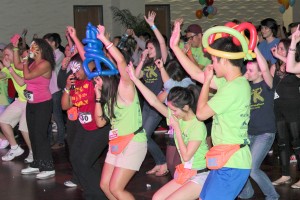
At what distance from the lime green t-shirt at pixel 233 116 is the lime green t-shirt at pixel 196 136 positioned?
0.62 meters

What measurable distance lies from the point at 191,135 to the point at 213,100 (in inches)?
33.7

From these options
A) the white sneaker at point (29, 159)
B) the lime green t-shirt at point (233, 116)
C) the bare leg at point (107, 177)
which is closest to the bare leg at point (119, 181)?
the bare leg at point (107, 177)

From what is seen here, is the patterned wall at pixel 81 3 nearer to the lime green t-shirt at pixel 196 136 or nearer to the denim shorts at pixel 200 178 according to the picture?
the lime green t-shirt at pixel 196 136

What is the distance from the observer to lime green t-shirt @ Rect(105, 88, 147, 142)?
5652mm

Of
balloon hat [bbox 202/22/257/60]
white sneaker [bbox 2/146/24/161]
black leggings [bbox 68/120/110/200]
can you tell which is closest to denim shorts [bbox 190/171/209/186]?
balloon hat [bbox 202/22/257/60]

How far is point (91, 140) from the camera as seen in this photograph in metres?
6.27

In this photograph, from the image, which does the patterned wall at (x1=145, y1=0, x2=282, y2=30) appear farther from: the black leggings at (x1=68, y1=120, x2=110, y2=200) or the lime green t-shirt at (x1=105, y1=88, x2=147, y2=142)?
the lime green t-shirt at (x1=105, y1=88, x2=147, y2=142)

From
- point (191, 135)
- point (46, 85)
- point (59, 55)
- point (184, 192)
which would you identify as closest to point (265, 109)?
point (191, 135)

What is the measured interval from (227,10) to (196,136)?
15890 mm

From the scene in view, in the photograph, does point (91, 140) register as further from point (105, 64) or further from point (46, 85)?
point (46, 85)

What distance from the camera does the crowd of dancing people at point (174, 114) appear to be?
4.52 meters

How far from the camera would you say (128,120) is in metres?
5.66

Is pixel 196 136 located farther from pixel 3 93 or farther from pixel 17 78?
pixel 3 93

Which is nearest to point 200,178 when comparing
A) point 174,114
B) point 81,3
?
point 174,114
